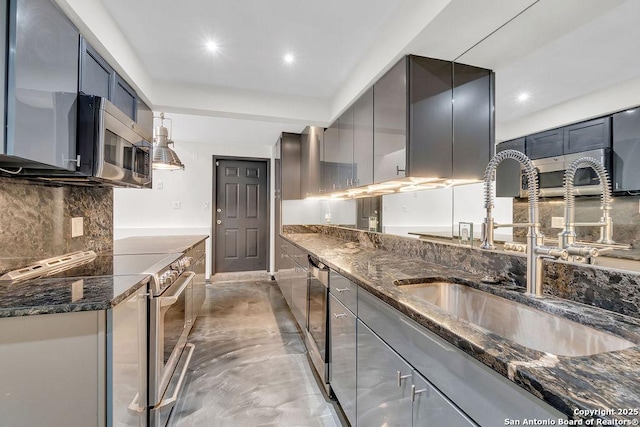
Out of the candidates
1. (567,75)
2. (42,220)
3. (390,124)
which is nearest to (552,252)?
(567,75)

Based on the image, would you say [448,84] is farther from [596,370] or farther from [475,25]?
[596,370]

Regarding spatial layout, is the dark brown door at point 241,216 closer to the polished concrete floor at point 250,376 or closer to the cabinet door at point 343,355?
the polished concrete floor at point 250,376

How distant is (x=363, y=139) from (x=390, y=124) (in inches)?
17.7

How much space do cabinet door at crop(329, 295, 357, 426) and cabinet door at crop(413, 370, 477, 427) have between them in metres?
0.51

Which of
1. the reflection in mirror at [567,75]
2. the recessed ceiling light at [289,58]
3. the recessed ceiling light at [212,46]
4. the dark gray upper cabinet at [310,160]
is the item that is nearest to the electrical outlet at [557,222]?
the reflection in mirror at [567,75]

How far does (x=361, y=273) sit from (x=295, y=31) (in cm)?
169

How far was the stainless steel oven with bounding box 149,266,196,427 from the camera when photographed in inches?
56.9

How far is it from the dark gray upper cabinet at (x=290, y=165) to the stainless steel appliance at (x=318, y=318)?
6.51 ft

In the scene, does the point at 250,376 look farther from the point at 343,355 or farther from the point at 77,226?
the point at 77,226

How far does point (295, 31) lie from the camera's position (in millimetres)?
1948

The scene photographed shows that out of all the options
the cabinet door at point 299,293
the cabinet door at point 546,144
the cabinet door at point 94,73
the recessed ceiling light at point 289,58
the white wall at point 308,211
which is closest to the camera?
the cabinet door at point 546,144

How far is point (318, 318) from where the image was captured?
196 cm

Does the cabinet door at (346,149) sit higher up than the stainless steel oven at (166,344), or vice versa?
Result: the cabinet door at (346,149)

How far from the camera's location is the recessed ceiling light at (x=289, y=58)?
2.24 m
